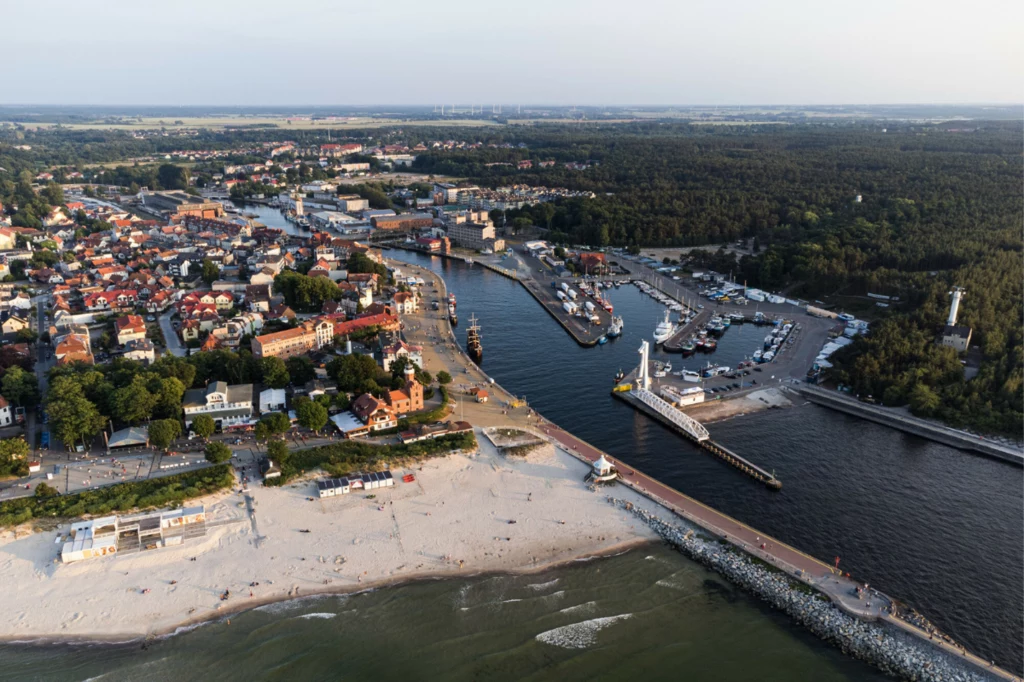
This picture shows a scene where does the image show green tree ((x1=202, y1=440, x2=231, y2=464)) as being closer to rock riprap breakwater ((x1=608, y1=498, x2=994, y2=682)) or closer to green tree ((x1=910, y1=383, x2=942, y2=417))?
rock riprap breakwater ((x1=608, y1=498, x2=994, y2=682))

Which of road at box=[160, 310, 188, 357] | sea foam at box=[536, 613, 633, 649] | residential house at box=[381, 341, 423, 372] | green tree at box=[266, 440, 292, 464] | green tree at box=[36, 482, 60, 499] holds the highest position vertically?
residential house at box=[381, 341, 423, 372]

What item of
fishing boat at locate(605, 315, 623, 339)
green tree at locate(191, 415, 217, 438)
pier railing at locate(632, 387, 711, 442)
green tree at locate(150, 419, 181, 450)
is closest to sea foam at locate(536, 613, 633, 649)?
pier railing at locate(632, 387, 711, 442)

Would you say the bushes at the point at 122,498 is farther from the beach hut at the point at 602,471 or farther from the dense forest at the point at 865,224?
the dense forest at the point at 865,224

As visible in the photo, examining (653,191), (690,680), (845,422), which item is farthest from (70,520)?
(653,191)

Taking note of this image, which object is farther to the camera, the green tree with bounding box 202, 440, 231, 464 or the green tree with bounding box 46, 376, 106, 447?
the green tree with bounding box 46, 376, 106, 447

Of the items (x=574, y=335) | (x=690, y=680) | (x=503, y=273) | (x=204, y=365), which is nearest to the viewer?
(x=690, y=680)

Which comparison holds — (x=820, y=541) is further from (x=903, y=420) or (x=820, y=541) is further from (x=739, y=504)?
(x=903, y=420)
